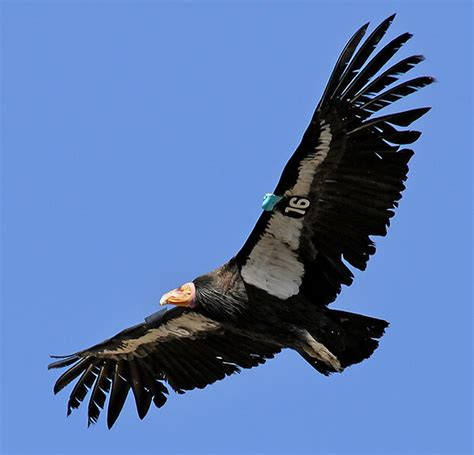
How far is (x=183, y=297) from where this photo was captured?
1775 cm

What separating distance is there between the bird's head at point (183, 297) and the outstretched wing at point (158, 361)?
746mm

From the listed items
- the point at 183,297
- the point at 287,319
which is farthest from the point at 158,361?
the point at 287,319

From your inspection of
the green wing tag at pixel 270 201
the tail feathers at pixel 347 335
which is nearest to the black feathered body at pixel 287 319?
the tail feathers at pixel 347 335

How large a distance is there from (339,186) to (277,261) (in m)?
1.33

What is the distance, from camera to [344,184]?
16.6 meters

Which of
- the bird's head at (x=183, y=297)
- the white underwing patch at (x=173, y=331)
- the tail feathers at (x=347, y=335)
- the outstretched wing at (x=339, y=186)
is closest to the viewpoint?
the outstretched wing at (x=339, y=186)

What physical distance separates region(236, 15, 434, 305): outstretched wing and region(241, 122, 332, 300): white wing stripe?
0.01m

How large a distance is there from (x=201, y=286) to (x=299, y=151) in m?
2.32

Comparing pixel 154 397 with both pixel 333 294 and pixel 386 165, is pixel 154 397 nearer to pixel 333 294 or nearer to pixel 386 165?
pixel 333 294

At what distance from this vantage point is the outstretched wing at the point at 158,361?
61.2 feet

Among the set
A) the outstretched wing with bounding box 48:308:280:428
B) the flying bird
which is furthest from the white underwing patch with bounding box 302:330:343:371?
the outstretched wing with bounding box 48:308:280:428

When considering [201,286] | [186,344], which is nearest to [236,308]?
[201,286]

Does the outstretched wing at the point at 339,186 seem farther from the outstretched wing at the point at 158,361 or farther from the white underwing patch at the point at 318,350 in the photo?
the outstretched wing at the point at 158,361

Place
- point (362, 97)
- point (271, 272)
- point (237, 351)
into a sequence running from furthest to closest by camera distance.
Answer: point (237, 351) → point (271, 272) → point (362, 97)
